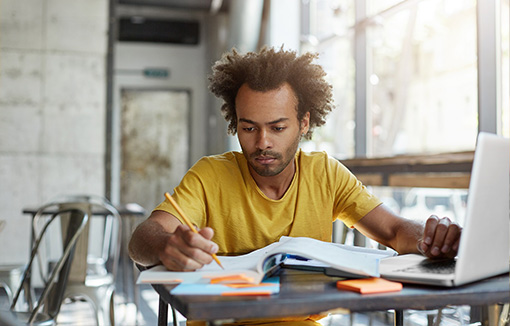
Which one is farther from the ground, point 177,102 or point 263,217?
point 177,102

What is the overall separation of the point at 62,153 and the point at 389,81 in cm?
294

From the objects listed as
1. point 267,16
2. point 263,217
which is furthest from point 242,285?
point 267,16

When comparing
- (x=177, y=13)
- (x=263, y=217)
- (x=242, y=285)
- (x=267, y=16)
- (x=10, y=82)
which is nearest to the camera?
(x=242, y=285)

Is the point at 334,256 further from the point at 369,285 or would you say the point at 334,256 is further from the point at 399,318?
the point at 399,318

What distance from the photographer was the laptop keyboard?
1061mm

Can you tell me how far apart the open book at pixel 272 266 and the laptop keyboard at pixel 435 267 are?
0.24ft

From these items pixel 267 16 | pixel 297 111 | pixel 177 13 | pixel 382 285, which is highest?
pixel 177 13

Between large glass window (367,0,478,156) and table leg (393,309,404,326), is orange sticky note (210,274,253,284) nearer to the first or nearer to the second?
table leg (393,309,404,326)

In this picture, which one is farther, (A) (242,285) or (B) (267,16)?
(B) (267,16)

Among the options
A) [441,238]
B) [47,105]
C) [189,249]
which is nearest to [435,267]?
[441,238]

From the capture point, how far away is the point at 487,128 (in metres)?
3.02

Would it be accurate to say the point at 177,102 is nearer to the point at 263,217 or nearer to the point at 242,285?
the point at 263,217

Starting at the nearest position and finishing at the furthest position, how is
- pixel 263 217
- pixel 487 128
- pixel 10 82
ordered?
pixel 263 217 < pixel 487 128 < pixel 10 82

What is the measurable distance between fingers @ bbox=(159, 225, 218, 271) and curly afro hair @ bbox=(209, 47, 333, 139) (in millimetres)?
662
